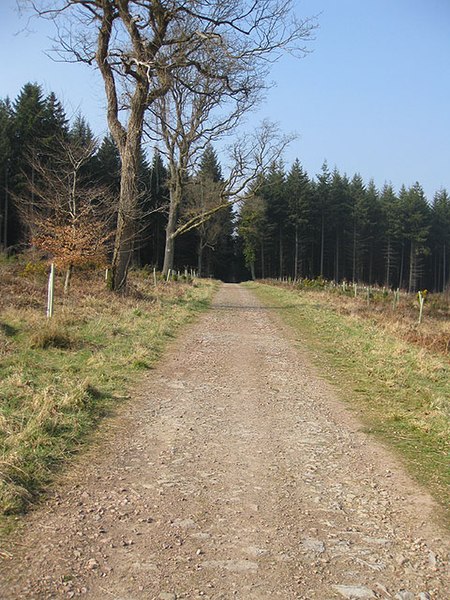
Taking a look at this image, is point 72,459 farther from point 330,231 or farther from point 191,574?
point 330,231

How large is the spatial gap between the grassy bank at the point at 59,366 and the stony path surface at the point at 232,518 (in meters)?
0.36

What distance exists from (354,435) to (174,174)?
28748 mm

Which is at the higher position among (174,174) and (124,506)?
(174,174)

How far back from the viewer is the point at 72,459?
4832 mm

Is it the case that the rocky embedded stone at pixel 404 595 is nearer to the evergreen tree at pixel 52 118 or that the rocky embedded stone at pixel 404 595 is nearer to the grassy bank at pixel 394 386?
the grassy bank at pixel 394 386

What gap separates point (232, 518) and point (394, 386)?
16.8ft

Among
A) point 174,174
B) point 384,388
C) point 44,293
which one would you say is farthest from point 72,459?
point 174,174

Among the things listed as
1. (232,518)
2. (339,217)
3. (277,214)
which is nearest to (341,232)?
(339,217)

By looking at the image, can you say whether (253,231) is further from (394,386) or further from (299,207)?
(394,386)

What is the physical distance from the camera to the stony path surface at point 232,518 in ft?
10.1

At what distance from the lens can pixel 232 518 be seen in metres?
3.86

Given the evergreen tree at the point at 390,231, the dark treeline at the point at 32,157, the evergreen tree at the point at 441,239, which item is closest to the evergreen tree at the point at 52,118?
the dark treeline at the point at 32,157

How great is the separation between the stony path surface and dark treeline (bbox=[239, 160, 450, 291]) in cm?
5680

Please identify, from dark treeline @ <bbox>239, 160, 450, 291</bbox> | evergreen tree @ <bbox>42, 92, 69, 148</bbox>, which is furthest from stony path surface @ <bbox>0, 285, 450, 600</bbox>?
dark treeline @ <bbox>239, 160, 450, 291</bbox>
